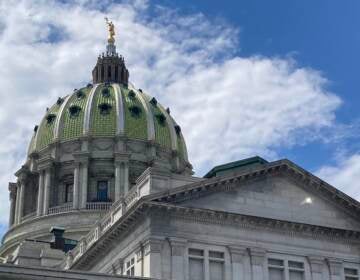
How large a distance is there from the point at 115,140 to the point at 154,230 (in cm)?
5140

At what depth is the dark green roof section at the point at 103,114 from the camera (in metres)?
98.8

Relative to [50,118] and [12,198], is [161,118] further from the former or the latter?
[12,198]

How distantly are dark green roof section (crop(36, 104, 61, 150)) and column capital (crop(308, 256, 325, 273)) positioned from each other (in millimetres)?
55941

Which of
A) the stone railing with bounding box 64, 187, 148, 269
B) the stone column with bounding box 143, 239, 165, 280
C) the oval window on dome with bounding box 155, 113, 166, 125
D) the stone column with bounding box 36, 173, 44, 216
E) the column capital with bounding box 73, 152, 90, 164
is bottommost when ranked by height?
the stone column with bounding box 143, 239, 165, 280

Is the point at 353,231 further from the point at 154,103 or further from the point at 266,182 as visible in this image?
the point at 154,103

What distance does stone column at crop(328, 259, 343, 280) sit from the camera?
50.9 metres

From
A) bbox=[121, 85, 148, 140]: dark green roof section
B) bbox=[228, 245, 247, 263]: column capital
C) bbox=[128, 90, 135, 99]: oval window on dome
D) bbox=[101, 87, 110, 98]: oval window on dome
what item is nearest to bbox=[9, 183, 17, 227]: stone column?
bbox=[101, 87, 110, 98]: oval window on dome

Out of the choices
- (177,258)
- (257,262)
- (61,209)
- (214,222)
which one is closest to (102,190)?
(61,209)

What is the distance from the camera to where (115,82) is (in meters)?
114

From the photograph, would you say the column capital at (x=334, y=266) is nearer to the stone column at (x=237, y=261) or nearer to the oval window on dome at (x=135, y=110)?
the stone column at (x=237, y=261)

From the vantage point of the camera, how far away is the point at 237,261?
48.3 m

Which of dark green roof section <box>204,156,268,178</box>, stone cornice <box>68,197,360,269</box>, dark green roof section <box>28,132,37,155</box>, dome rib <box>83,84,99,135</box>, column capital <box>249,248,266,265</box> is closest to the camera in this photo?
stone cornice <box>68,197,360,269</box>

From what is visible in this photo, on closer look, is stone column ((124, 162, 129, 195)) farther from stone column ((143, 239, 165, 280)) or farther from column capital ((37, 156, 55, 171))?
stone column ((143, 239, 165, 280))

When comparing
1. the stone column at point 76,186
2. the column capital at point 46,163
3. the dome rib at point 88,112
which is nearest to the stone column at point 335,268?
the stone column at point 76,186
